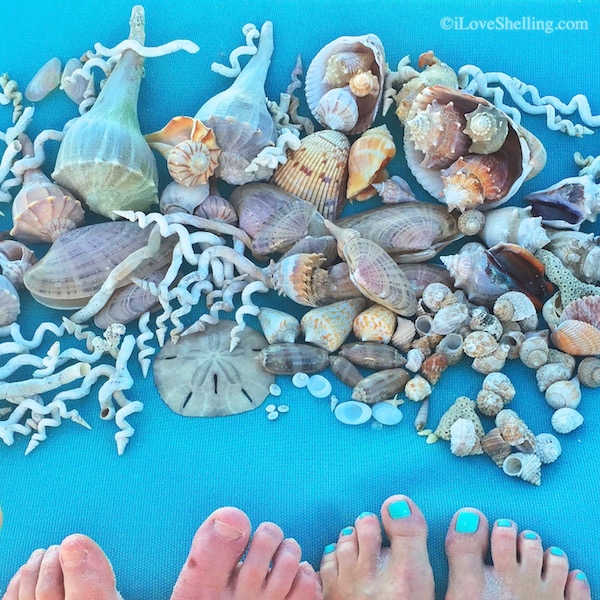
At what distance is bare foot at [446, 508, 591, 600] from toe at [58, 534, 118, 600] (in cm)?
56

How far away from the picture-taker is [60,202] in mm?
1441

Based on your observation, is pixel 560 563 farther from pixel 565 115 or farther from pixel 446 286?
pixel 565 115

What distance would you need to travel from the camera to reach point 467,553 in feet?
3.67

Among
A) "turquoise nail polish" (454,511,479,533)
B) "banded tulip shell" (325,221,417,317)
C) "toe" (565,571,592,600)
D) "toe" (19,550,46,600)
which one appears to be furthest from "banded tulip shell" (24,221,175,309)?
"toe" (565,571,592,600)

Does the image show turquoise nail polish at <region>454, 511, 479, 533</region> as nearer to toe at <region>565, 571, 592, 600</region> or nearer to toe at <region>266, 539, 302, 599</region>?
toe at <region>565, 571, 592, 600</region>

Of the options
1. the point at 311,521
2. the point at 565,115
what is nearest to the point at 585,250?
the point at 565,115

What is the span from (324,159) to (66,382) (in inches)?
29.2

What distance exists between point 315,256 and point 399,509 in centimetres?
52

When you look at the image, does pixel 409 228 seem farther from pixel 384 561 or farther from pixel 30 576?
pixel 30 576

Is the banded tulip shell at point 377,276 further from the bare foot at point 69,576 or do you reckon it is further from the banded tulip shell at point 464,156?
the bare foot at point 69,576

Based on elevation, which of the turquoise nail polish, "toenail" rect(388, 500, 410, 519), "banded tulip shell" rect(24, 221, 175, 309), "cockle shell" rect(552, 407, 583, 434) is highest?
"banded tulip shell" rect(24, 221, 175, 309)

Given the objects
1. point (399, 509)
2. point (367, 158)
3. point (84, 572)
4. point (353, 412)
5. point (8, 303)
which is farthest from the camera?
point (367, 158)

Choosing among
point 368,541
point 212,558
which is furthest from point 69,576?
point 368,541

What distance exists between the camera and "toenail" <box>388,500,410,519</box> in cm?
114
